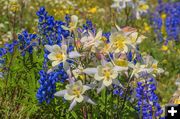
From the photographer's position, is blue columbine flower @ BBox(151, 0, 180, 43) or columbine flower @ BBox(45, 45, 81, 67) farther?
blue columbine flower @ BBox(151, 0, 180, 43)

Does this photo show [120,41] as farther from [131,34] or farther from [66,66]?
[66,66]

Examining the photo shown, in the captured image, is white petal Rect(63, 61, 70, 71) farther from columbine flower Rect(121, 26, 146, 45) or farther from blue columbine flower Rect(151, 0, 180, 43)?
blue columbine flower Rect(151, 0, 180, 43)

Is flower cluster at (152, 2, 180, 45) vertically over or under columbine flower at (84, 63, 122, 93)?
under

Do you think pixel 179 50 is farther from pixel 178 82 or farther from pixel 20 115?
pixel 178 82

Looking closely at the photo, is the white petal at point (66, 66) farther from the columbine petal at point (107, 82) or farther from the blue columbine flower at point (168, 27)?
the blue columbine flower at point (168, 27)

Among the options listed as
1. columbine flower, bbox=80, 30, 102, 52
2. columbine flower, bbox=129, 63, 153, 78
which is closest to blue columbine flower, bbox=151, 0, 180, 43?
columbine flower, bbox=129, 63, 153, 78

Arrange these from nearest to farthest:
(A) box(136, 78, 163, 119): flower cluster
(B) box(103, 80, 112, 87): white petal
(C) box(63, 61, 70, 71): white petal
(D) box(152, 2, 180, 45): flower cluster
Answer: (B) box(103, 80, 112, 87): white petal < (C) box(63, 61, 70, 71): white petal < (A) box(136, 78, 163, 119): flower cluster < (D) box(152, 2, 180, 45): flower cluster

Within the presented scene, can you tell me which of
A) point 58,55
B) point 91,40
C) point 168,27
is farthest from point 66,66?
point 168,27

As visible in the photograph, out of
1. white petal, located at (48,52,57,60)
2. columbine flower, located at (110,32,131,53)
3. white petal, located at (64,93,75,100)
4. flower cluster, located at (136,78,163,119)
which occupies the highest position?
columbine flower, located at (110,32,131,53)
